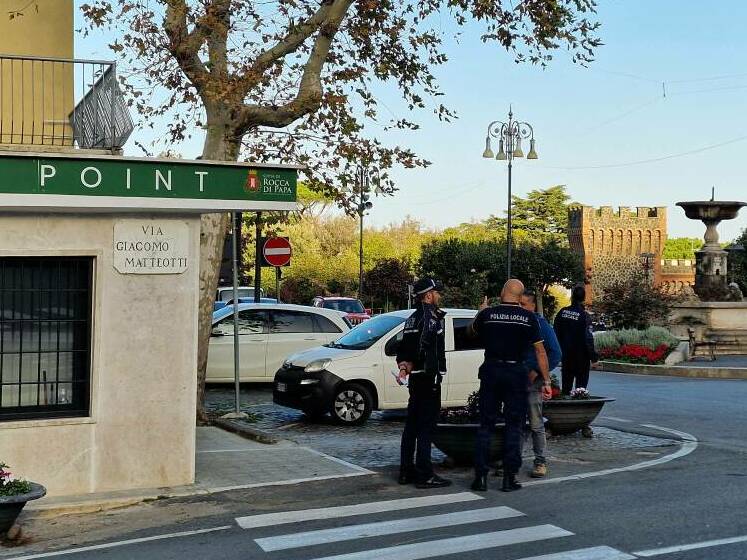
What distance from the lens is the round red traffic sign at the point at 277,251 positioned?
784 inches

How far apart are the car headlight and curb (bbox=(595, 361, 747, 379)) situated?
1213 cm

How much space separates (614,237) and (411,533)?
90212mm

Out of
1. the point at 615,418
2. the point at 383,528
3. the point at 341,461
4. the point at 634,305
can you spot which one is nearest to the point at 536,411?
the point at 341,461

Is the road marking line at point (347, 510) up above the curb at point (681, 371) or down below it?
below

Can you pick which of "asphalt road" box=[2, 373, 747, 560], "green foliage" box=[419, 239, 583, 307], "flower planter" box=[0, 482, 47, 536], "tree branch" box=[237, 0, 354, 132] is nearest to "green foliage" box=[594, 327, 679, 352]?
"tree branch" box=[237, 0, 354, 132]

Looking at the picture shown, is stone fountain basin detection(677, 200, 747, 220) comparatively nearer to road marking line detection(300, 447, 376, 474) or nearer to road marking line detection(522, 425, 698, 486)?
road marking line detection(522, 425, 698, 486)

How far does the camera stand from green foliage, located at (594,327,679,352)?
27297 mm

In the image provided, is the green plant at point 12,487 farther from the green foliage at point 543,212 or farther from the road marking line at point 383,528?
the green foliage at point 543,212

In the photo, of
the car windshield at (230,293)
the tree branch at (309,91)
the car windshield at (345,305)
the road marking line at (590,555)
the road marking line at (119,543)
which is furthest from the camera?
the car windshield at (345,305)

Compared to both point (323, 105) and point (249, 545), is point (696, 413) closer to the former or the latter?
point (323, 105)

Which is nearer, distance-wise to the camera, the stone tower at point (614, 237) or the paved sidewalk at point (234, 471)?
the paved sidewalk at point (234, 471)

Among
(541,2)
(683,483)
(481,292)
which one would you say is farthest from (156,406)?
(481,292)

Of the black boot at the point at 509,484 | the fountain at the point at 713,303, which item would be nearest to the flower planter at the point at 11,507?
the black boot at the point at 509,484

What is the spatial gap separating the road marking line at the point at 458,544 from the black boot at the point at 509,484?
145cm
